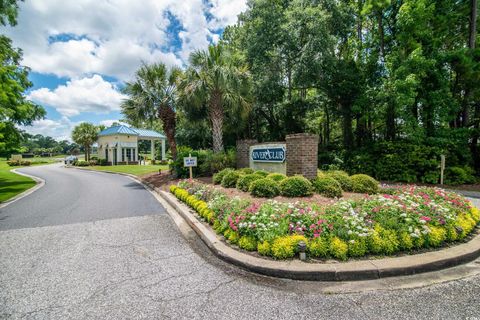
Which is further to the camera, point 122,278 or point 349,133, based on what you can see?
point 349,133

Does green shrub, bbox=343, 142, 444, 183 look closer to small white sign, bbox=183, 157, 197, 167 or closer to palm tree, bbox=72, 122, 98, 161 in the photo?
small white sign, bbox=183, 157, 197, 167

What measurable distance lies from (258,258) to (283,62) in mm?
13090

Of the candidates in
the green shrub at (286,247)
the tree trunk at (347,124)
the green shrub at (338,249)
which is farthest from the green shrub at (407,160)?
the green shrub at (286,247)

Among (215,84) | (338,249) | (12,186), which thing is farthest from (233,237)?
(12,186)

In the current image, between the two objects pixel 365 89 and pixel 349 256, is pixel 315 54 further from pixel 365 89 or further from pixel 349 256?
pixel 349 256

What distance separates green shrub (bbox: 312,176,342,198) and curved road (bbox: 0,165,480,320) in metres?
2.96

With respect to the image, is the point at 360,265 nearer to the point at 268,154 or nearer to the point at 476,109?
the point at 268,154

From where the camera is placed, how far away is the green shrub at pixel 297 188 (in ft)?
19.4

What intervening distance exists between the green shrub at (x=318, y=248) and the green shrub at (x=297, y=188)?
8.60ft

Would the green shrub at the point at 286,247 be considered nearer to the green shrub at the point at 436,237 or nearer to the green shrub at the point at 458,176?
the green shrub at the point at 436,237

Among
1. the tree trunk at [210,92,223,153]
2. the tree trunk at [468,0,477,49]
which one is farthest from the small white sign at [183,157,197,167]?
the tree trunk at [468,0,477,49]


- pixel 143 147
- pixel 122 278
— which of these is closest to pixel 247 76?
pixel 122 278

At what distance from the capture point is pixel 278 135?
17.8 meters

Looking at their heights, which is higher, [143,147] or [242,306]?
[143,147]
